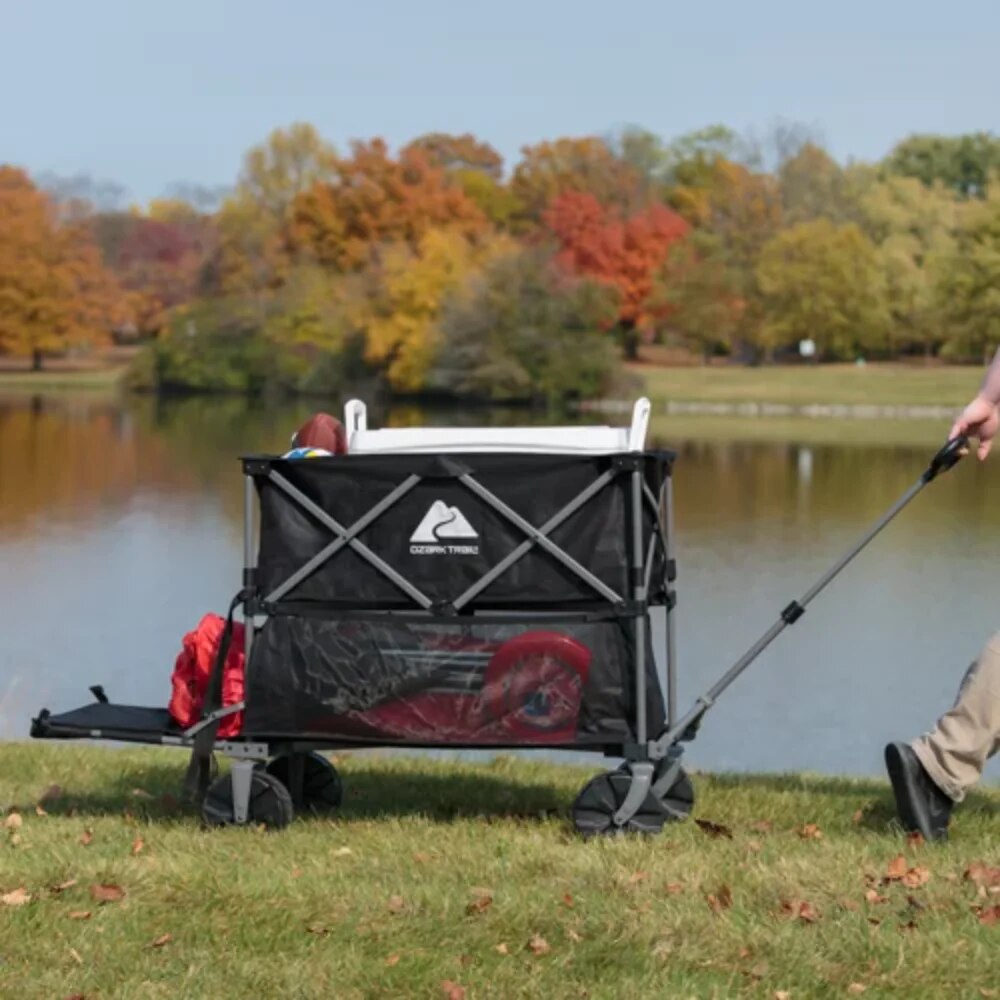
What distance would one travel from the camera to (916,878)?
15.3 feet

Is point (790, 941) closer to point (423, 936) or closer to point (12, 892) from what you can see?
point (423, 936)

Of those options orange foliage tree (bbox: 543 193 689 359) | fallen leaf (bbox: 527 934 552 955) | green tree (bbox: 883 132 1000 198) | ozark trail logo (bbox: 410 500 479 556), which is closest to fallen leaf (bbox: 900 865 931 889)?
fallen leaf (bbox: 527 934 552 955)

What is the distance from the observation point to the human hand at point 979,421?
508 centimetres

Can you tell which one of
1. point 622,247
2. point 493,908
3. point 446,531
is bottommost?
point 493,908

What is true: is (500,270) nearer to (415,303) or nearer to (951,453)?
(415,303)

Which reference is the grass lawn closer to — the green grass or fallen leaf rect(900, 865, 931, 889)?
the green grass

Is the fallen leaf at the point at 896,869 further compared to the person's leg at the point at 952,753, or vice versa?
the person's leg at the point at 952,753

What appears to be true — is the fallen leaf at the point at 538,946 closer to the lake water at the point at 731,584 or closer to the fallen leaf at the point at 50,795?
the fallen leaf at the point at 50,795

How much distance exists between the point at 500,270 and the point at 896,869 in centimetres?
5925

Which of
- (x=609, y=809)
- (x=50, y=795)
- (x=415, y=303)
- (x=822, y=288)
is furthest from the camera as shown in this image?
(x=822, y=288)

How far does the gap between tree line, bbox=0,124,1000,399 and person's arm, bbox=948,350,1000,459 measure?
55101mm

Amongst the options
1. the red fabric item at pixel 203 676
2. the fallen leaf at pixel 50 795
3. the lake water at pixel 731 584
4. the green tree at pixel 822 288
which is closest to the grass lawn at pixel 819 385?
the green tree at pixel 822 288

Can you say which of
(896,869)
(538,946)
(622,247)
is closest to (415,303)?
(622,247)

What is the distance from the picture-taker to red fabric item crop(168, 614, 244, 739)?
18.5 ft
